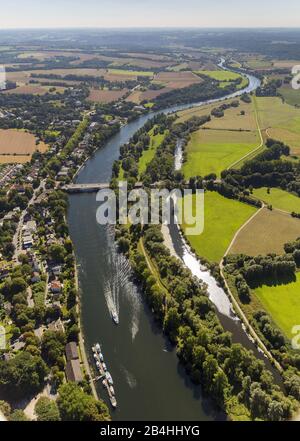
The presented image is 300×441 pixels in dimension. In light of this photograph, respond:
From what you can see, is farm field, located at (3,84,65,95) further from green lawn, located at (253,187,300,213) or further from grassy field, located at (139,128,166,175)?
green lawn, located at (253,187,300,213)

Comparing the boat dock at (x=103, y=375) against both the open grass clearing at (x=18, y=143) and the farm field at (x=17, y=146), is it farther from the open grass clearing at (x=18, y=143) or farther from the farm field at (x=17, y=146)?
the open grass clearing at (x=18, y=143)

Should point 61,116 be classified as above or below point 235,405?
above

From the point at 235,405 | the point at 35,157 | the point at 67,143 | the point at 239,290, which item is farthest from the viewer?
the point at 67,143

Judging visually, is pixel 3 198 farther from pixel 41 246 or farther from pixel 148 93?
pixel 148 93

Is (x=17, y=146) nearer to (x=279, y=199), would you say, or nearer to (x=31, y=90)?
(x=279, y=199)

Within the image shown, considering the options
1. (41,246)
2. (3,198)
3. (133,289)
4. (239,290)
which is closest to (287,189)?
(239,290)

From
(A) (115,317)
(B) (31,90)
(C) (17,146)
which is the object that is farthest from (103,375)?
(B) (31,90)

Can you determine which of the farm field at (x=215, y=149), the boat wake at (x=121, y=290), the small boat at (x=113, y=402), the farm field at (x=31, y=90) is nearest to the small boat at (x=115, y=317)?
the boat wake at (x=121, y=290)
